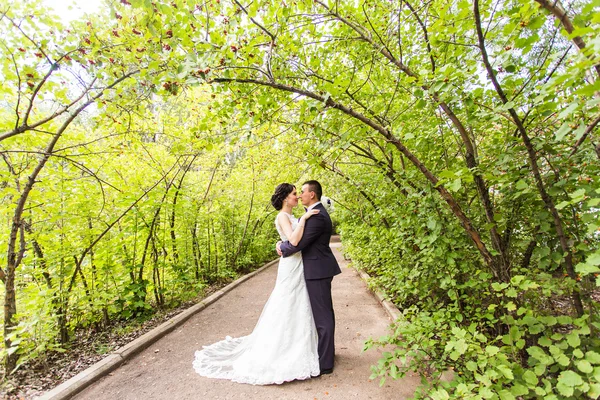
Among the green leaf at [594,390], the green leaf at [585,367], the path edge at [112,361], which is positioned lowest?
the path edge at [112,361]

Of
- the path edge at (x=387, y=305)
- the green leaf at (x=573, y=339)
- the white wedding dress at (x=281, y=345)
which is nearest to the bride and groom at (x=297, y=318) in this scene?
the white wedding dress at (x=281, y=345)

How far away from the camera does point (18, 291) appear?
3.47 meters

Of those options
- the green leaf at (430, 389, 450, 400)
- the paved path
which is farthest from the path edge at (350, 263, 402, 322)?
the green leaf at (430, 389, 450, 400)

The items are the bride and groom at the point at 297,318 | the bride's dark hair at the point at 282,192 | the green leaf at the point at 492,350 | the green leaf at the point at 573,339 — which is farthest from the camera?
the bride's dark hair at the point at 282,192

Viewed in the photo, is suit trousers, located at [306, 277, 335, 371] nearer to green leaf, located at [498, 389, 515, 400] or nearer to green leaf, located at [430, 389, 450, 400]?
green leaf, located at [430, 389, 450, 400]

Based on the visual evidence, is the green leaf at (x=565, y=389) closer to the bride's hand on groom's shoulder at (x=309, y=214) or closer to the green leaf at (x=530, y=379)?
the green leaf at (x=530, y=379)

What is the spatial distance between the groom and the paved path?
295mm

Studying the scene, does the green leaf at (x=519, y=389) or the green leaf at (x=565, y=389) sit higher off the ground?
the green leaf at (x=565, y=389)

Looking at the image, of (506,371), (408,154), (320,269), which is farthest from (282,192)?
(506,371)

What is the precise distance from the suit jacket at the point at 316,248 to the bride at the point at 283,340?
7 cm

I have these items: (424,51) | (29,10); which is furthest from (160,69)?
(424,51)

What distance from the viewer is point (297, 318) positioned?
3059 mm

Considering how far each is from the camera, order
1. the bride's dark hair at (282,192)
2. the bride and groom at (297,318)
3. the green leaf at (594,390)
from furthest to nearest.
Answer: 1. the bride's dark hair at (282,192)
2. the bride and groom at (297,318)
3. the green leaf at (594,390)

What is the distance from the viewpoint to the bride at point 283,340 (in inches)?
113
